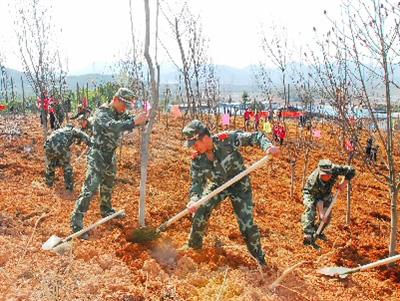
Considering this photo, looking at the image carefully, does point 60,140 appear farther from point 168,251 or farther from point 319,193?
point 319,193

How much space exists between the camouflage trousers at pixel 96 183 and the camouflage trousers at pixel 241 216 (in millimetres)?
1329

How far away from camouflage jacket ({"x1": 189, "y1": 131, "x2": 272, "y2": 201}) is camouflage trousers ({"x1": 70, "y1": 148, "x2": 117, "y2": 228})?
1.35m

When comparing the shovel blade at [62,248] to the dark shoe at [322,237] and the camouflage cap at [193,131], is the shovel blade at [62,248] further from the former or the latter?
the dark shoe at [322,237]

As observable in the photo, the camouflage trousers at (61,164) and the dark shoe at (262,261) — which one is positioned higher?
the camouflage trousers at (61,164)

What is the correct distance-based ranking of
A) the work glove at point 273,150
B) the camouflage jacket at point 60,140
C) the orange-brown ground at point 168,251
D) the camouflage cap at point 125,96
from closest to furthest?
the orange-brown ground at point 168,251 → the work glove at point 273,150 → the camouflage cap at point 125,96 → the camouflage jacket at point 60,140

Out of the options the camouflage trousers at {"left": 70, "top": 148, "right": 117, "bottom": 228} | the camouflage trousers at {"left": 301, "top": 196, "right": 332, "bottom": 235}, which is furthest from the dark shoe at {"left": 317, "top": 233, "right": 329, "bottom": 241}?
the camouflage trousers at {"left": 70, "top": 148, "right": 117, "bottom": 228}

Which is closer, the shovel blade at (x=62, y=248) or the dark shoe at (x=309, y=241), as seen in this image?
the shovel blade at (x=62, y=248)

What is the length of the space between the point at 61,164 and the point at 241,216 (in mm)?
4011

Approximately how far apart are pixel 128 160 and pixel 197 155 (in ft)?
17.6

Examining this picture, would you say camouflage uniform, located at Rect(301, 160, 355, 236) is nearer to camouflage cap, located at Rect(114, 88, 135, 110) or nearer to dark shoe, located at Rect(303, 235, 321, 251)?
dark shoe, located at Rect(303, 235, 321, 251)

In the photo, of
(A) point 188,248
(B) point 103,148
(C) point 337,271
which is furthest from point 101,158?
(C) point 337,271

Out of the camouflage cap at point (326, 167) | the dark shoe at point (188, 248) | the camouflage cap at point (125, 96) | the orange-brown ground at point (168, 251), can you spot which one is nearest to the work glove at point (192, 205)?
the orange-brown ground at point (168, 251)

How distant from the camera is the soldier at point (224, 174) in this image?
4.04 meters

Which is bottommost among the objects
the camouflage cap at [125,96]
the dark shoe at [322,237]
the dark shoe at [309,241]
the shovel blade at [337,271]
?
the dark shoe at [322,237]
